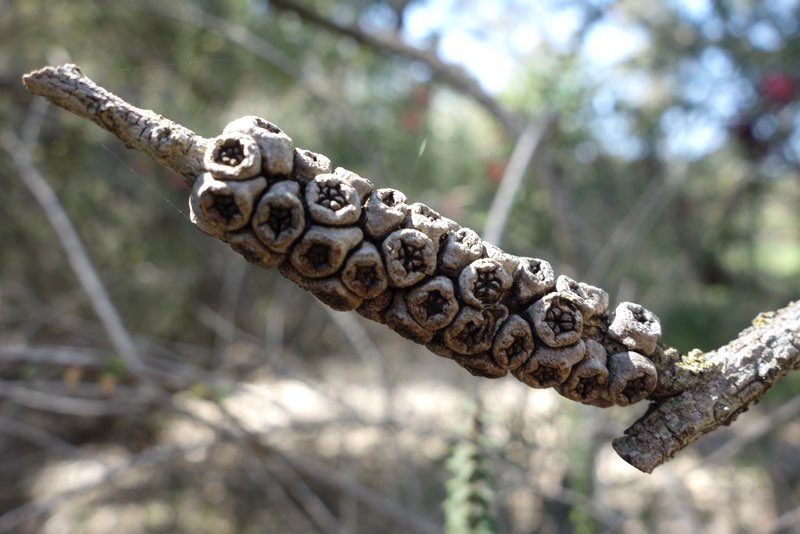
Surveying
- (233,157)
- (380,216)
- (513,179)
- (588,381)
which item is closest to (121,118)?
(233,157)

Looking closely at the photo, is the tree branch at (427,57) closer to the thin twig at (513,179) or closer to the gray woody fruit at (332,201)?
the thin twig at (513,179)

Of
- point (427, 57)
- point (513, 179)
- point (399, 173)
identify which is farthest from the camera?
point (399, 173)

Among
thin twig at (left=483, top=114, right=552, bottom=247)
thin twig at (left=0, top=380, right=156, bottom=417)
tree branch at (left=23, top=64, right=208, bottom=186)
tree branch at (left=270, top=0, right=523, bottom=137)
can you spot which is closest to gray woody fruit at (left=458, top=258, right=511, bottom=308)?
tree branch at (left=23, top=64, right=208, bottom=186)

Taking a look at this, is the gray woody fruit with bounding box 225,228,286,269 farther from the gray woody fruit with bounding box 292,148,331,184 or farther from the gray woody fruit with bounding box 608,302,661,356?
the gray woody fruit with bounding box 608,302,661,356

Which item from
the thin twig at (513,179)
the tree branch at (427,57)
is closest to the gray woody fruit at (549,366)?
the thin twig at (513,179)

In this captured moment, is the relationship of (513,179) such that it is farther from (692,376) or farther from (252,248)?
(252,248)
